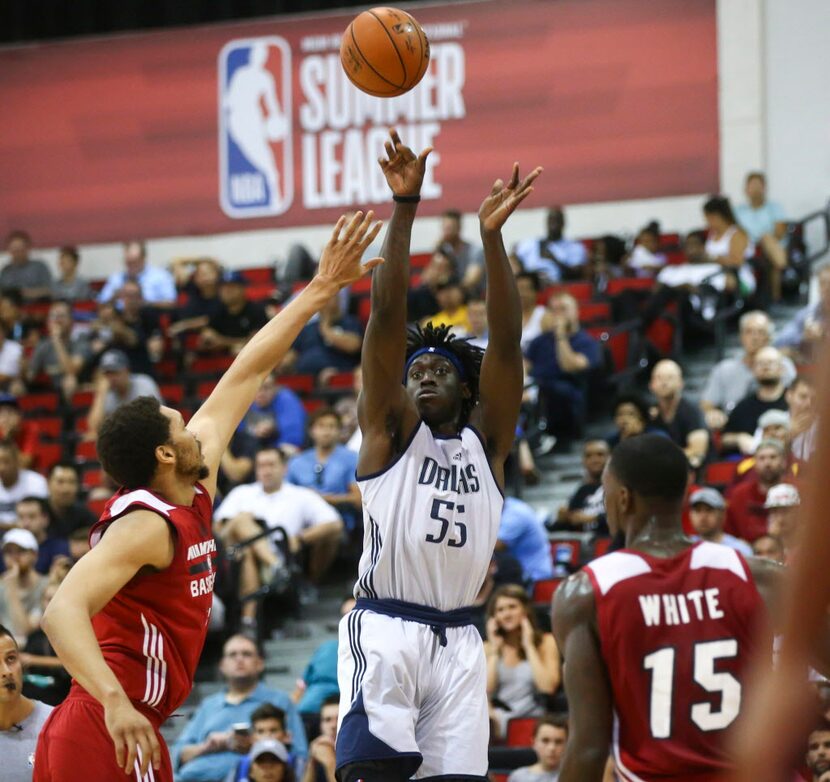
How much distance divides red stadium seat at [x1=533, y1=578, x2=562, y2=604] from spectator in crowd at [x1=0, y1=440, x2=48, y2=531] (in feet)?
14.9

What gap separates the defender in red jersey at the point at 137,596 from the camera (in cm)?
463

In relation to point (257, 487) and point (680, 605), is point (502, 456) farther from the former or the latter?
point (257, 487)

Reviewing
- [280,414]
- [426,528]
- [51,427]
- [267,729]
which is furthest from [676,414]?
[51,427]

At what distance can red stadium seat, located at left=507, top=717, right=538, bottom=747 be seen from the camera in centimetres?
857

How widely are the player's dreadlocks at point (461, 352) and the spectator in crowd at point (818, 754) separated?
2582 mm

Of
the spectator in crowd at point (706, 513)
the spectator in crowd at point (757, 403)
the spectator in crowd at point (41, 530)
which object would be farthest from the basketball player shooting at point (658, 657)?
the spectator in crowd at point (41, 530)

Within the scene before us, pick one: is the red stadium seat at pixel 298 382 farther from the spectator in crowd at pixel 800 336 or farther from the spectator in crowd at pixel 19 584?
the spectator in crowd at pixel 800 336

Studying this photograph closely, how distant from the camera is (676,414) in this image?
11109 millimetres

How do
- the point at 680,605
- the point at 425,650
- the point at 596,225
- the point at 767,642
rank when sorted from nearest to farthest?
the point at 767,642, the point at 680,605, the point at 425,650, the point at 596,225

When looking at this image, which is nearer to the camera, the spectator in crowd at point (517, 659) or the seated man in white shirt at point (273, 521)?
the spectator in crowd at point (517, 659)

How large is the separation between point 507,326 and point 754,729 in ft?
13.0

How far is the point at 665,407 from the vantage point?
11.2 meters

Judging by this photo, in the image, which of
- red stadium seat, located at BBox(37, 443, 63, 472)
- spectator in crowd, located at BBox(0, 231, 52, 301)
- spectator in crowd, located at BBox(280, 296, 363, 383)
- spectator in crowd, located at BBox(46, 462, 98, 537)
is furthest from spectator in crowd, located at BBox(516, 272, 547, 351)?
spectator in crowd, located at BBox(0, 231, 52, 301)

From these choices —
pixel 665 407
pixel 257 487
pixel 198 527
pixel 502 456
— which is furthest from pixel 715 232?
pixel 198 527
